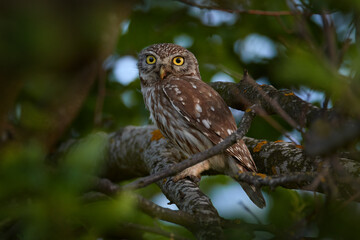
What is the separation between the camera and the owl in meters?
3.62

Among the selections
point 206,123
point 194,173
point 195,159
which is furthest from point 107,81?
point 195,159

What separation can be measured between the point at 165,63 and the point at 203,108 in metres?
0.90

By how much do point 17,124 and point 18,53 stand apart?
2237 mm

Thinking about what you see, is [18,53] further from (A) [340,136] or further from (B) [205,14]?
(B) [205,14]

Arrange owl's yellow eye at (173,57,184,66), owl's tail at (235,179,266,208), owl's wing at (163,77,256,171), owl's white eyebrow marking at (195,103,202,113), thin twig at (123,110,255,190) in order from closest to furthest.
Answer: thin twig at (123,110,255,190) → owl's tail at (235,179,266,208) → owl's wing at (163,77,256,171) → owl's white eyebrow marking at (195,103,202,113) → owl's yellow eye at (173,57,184,66)

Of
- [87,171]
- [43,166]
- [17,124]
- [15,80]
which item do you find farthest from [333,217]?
[17,124]

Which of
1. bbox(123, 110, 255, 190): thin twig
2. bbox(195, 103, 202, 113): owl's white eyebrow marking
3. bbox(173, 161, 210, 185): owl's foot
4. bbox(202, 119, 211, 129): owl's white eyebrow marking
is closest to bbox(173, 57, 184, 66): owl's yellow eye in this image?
bbox(195, 103, 202, 113): owl's white eyebrow marking

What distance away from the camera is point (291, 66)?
1.15 m

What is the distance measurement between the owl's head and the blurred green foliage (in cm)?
13

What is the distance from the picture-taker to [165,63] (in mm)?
4605

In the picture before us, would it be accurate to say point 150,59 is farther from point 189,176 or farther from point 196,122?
point 189,176

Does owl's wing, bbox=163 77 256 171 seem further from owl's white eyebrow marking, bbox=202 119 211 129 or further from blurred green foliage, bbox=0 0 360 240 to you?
blurred green foliage, bbox=0 0 360 240

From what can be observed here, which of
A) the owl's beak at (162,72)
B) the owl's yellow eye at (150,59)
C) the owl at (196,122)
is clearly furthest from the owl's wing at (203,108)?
the owl's yellow eye at (150,59)

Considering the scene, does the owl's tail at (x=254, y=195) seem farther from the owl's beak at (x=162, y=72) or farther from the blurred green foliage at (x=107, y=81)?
the owl's beak at (x=162, y=72)
